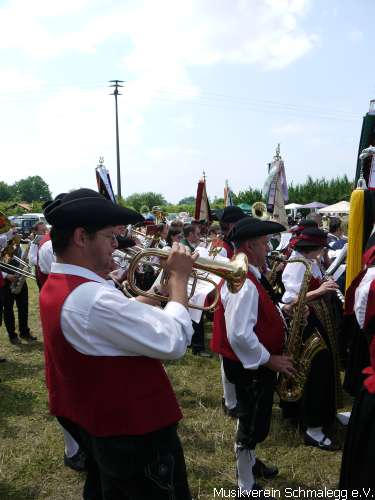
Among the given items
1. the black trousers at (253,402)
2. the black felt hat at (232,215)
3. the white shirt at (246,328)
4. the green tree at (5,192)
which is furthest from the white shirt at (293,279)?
the green tree at (5,192)

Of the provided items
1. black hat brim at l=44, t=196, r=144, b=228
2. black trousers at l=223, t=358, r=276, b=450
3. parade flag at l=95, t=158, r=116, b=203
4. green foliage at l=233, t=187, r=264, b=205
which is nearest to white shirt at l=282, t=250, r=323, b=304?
black trousers at l=223, t=358, r=276, b=450

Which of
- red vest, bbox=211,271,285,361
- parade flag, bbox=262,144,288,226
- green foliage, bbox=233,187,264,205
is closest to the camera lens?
red vest, bbox=211,271,285,361

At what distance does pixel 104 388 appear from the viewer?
72.6 inches

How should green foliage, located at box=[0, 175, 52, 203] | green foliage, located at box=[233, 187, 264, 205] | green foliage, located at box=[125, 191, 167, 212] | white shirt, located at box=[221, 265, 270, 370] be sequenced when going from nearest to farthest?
white shirt, located at box=[221, 265, 270, 370]
green foliage, located at box=[233, 187, 264, 205]
green foliage, located at box=[125, 191, 167, 212]
green foliage, located at box=[0, 175, 52, 203]

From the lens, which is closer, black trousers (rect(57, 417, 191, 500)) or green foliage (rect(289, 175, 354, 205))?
black trousers (rect(57, 417, 191, 500))

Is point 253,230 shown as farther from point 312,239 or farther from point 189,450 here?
point 189,450

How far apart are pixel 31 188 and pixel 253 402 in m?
124

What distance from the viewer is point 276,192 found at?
7816 millimetres

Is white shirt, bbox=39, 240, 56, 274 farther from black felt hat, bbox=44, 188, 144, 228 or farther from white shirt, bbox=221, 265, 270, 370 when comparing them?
black felt hat, bbox=44, 188, 144, 228

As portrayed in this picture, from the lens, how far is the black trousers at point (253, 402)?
314 cm

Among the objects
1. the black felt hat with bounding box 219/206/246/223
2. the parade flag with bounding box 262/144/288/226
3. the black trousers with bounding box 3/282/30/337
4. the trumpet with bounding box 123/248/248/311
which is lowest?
the black trousers with bounding box 3/282/30/337

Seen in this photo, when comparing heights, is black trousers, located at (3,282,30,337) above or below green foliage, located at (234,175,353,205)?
below

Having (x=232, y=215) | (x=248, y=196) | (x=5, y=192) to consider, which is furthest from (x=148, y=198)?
(x=232, y=215)

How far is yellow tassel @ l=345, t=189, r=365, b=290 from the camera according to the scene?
12.5 feet
